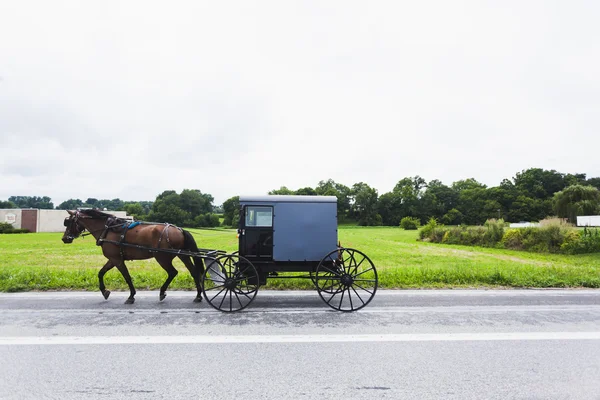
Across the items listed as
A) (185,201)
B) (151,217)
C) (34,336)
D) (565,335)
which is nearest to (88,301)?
(34,336)

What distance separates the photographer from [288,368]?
3.95m

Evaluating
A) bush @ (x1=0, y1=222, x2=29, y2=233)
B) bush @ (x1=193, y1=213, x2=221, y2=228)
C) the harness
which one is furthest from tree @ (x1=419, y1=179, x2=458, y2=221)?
the harness

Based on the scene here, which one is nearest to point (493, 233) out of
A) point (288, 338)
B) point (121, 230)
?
point (288, 338)

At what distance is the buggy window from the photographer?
7.29m

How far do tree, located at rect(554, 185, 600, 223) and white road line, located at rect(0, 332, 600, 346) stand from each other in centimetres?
5612

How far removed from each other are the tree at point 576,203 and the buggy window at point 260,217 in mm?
57592

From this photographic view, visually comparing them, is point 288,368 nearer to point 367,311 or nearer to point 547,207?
point 367,311

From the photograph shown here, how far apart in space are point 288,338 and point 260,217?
2.92 m

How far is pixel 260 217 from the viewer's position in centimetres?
732

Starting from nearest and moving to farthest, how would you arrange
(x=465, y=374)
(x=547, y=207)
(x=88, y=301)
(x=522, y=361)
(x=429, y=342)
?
(x=465, y=374), (x=522, y=361), (x=429, y=342), (x=88, y=301), (x=547, y=207)

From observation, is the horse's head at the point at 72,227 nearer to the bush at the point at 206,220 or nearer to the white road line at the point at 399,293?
the white road line at the point at 399,293

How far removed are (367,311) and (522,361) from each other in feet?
8.96

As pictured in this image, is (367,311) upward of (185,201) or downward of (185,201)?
downward

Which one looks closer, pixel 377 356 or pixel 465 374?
pixel 465 374
